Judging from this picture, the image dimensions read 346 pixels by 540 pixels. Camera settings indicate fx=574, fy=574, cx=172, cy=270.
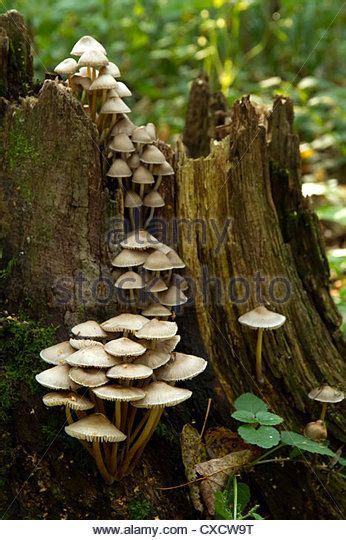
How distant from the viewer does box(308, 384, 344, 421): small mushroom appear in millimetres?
4461

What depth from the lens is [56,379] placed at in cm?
358

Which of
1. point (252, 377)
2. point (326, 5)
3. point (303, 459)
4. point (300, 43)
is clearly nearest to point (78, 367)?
point (252, 377)

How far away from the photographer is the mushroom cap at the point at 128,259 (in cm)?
423

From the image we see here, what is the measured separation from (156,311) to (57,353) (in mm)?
810

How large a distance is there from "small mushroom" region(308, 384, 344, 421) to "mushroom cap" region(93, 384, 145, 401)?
1.66 m

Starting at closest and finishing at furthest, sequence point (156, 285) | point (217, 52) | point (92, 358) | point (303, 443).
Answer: point (92, 358), point (303, 443), point (156, 285), point (217, 52)

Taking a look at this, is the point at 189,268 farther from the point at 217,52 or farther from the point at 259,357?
the point at 217,52

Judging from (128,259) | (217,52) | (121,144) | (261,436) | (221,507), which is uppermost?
(217,52)

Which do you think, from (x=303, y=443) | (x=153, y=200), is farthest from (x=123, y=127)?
(x=303, y=443)

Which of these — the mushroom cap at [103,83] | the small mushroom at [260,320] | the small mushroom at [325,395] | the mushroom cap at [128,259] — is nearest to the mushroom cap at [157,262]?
the mushroom cap at [128,259]

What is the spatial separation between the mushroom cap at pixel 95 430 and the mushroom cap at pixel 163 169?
209 centimetres

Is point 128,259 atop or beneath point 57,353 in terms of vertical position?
atop

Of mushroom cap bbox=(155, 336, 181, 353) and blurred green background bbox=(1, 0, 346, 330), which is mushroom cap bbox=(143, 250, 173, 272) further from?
blurred green background bbox=(1, 0, 346, 330)
